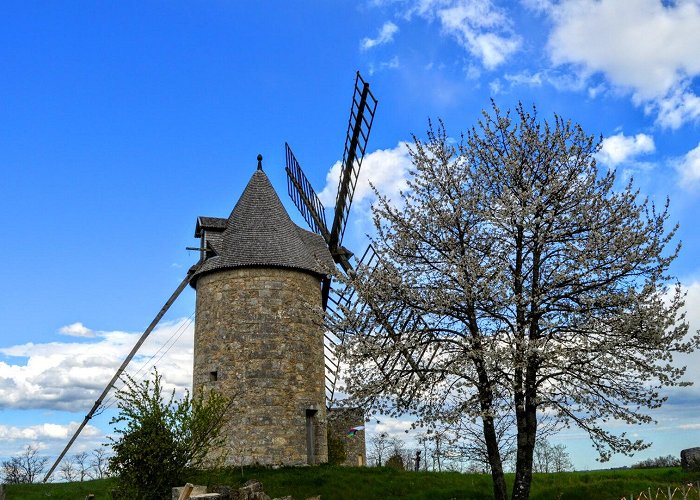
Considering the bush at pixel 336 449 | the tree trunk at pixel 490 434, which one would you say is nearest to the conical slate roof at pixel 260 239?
the bush at pixel 336 449

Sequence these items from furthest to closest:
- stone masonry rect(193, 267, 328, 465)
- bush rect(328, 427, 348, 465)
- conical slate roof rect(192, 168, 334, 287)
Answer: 1. bush rect(328, 427, 348, 465)
2. conical slate roof rect(192, 168, 334, 287)
3. stone masonry rect(193, 267, 328, 465)

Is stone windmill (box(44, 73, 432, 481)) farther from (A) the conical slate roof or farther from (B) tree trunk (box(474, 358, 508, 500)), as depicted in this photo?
(B) tree trunk (box(474, 358, 508, 500))

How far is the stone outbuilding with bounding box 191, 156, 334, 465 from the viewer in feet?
78.1

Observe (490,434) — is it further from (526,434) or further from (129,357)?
(129,357)

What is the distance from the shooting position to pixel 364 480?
22203 mm

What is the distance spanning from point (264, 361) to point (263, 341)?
0.71 m

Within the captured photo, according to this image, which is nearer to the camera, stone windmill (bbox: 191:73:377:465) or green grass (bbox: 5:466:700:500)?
green grass (bbox: 5:466:700:500)

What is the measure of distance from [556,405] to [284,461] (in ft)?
35.6

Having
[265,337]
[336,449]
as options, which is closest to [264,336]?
[265,337]

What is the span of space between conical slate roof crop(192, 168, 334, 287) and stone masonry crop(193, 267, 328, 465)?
34cm

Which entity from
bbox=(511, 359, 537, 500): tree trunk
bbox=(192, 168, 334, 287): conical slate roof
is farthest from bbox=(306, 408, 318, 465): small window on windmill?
bbox=(511, 359, 537, 500): tree trunk

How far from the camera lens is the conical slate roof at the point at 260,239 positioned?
1003 inches

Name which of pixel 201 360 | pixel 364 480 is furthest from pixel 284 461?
pixel 201 360

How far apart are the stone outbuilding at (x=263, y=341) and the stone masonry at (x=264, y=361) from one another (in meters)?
0.03
